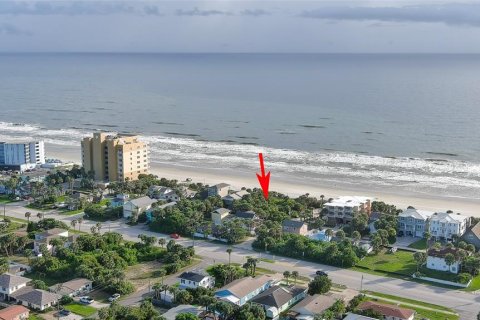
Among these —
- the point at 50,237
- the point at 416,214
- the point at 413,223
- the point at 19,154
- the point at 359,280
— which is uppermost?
the point at 19,154

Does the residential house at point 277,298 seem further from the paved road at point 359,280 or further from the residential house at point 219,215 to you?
the residential house at point 219,215

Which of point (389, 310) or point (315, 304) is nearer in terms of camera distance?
point (389, 310)

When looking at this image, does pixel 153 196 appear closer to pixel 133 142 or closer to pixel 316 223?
pixel 133 142

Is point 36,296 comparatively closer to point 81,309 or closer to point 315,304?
point 81,309

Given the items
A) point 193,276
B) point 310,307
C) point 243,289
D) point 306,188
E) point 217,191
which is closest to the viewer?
point 310,307

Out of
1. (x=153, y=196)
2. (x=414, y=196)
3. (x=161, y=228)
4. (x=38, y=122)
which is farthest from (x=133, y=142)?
(x=38, y=122)

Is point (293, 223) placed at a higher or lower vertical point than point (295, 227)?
higher

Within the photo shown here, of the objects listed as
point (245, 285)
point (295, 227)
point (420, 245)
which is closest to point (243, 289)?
point (245, 285)
